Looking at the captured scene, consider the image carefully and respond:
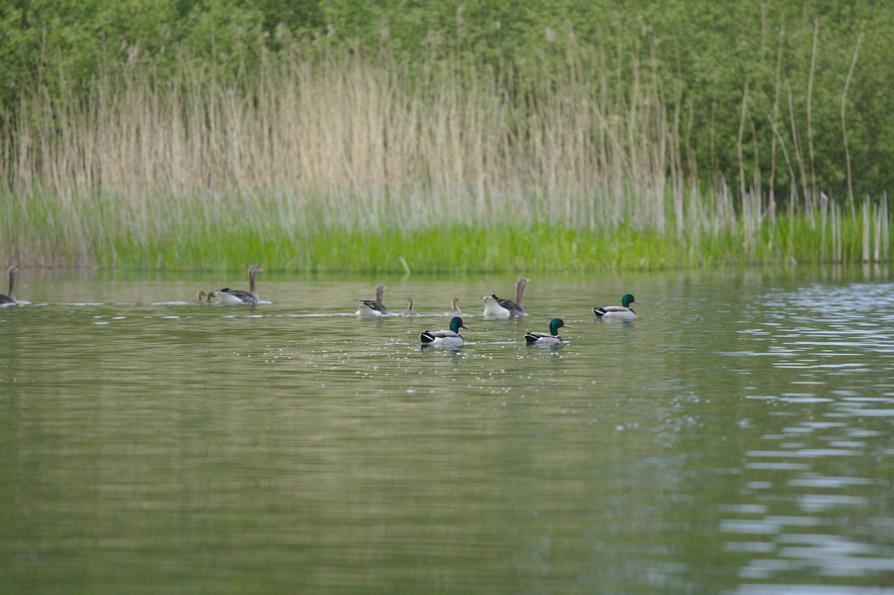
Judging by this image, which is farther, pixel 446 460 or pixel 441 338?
pixel 441 338

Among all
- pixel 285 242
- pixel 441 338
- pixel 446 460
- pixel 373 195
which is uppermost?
pixel 373 195

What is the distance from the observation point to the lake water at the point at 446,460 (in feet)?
26.6

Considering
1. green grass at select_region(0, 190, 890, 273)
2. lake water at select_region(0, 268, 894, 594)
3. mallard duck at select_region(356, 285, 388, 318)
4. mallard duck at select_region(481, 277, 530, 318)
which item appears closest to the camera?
lake water at select_region(0, 268, 894, 594)

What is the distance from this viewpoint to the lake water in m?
8.09

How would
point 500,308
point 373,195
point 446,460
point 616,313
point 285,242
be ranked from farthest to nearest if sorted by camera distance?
1. point 285,242
2. point 373,195
3. point 500,308
4. point 616,313
5. point 446,460

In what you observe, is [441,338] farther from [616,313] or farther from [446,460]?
[446,460]

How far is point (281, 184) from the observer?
31.8 meters

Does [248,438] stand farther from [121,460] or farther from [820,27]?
[820,27]

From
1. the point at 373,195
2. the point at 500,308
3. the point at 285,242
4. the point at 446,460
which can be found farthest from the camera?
the point at 285,242

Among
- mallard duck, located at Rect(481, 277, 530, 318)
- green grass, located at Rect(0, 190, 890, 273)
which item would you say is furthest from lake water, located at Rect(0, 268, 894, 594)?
green grass, located at Rect(0, 190, 890, 273)

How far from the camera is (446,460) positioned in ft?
35.2

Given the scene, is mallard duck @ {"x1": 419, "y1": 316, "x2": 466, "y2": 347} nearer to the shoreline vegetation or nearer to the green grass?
the shoreline vegetation

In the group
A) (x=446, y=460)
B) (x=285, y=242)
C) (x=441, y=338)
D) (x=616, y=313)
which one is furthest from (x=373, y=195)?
(x=446, y=460)

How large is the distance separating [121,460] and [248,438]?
1.05m
